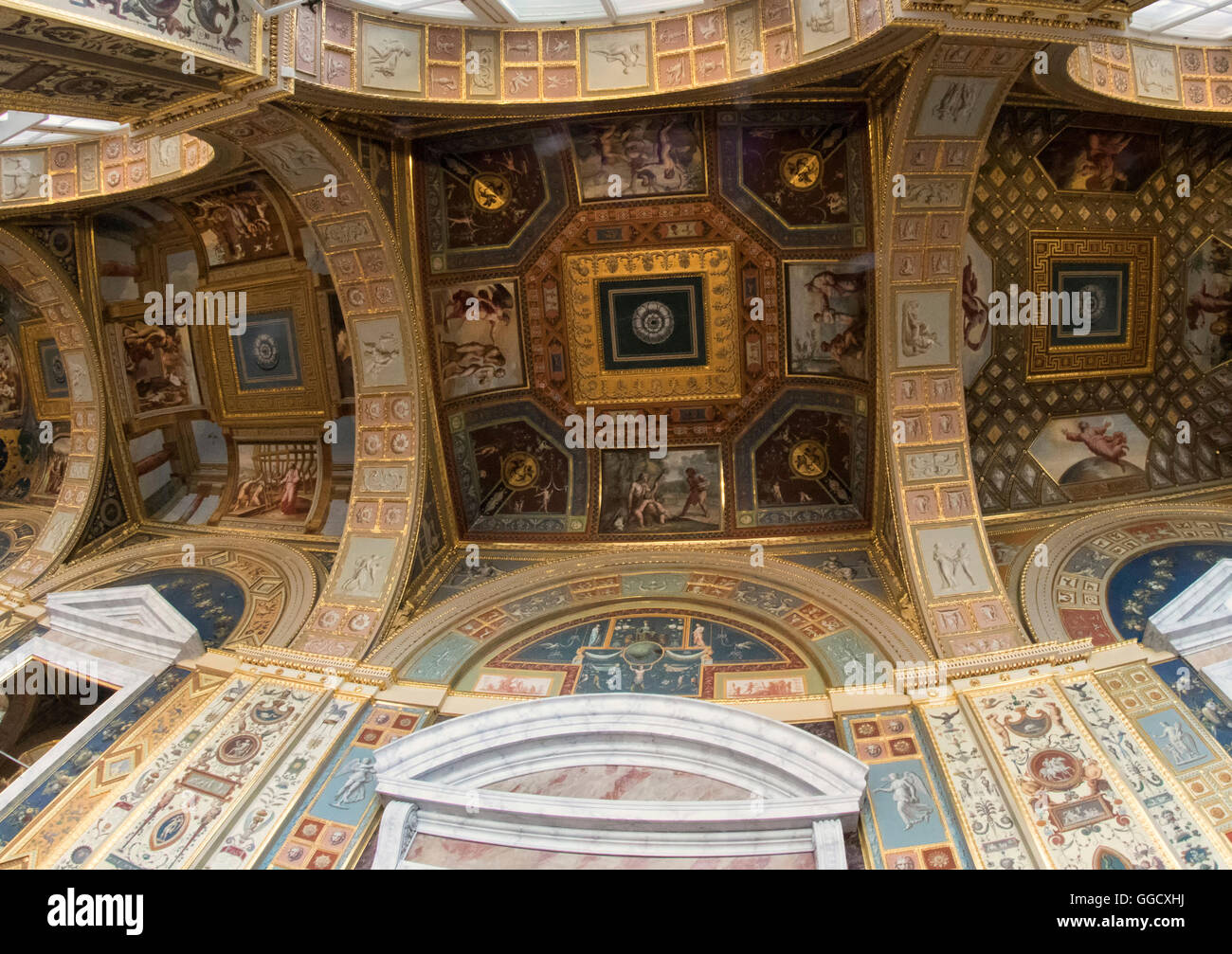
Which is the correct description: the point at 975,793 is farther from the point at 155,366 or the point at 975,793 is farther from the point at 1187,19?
the point at 155,366

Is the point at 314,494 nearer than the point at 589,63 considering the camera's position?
No

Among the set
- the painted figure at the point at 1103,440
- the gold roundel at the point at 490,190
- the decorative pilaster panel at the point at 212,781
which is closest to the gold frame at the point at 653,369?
the gold roundel at the point at 490,190

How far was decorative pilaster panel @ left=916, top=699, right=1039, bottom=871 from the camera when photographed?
6520 millimetres

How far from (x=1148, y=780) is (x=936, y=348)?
5.14m

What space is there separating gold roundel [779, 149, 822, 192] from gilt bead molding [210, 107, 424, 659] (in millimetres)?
5006

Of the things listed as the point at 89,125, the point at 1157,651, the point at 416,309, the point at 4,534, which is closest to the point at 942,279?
the point at 1157,651

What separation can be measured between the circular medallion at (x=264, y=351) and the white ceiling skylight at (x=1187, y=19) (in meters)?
11.8

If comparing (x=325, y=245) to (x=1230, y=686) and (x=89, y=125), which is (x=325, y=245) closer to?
(x=89, y=125)

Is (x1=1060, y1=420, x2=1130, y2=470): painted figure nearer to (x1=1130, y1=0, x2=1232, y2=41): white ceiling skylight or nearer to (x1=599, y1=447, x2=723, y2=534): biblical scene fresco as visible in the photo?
(x1=1130, y1=0, x2=1232, y2=41): white ceiling skylight

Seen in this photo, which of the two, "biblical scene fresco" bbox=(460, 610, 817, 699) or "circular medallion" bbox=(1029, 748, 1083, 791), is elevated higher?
"biblical scene fresco" bbox=(460, 610, 817, 699)

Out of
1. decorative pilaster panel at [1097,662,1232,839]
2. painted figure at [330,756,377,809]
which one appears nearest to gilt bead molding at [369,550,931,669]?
painted figure at [330,756,377,809]

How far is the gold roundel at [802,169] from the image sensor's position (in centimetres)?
980

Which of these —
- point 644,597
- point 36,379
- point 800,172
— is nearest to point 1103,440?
point 800,172

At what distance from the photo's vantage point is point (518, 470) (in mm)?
11625
